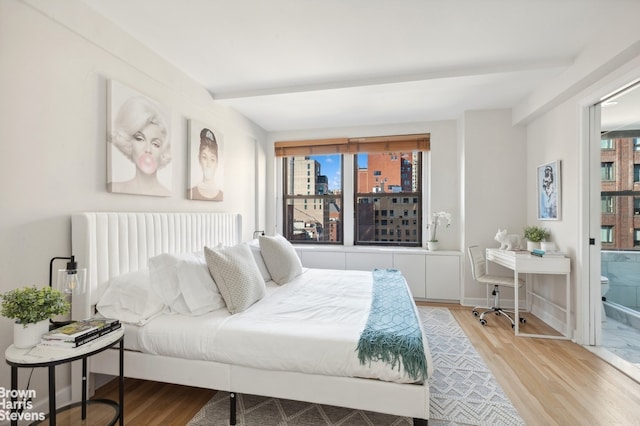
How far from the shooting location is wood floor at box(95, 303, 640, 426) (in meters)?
1.78

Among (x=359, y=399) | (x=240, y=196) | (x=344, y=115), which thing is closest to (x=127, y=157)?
(x=240, y=196)

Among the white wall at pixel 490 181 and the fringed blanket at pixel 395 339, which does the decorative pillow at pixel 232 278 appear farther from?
the white wall at pixel 490 181

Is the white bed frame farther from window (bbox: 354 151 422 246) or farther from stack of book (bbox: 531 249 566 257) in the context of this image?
window (bbox: 354 151 422 246)

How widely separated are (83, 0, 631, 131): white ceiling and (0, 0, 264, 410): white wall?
256mm

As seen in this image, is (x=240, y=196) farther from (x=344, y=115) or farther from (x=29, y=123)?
(x=29, y=123)

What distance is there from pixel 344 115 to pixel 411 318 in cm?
298

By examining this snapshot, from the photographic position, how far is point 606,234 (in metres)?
2.78

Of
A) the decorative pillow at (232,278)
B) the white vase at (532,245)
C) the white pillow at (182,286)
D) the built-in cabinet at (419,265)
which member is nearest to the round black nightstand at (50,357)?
the white pillow at (182,286)

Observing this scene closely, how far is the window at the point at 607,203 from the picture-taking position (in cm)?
276

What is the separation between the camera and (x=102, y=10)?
198 cm

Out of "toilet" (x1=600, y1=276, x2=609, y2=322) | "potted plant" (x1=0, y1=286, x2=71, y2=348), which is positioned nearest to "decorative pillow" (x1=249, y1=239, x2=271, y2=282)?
"potted plant" (x1=0, y1=286, x2=71, y2=348)

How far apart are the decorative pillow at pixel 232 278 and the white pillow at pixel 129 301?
415 millimetres

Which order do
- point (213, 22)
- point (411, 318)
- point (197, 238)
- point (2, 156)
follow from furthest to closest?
point (197, 238) → point (213, 22) → point (411, 318) → point (2, 156)

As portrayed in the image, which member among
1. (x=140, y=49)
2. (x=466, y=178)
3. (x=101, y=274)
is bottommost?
(x=101, y=274)
